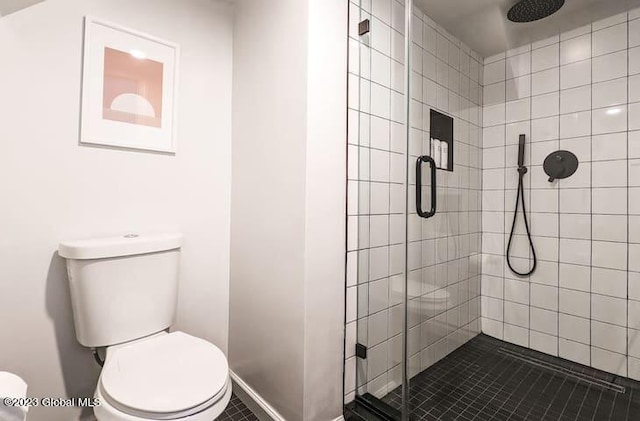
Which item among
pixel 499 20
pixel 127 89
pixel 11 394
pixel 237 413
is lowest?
pixel 237 413

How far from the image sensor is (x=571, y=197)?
1612 mm

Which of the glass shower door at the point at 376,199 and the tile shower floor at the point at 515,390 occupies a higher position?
the glass shower door at the point at 376,199

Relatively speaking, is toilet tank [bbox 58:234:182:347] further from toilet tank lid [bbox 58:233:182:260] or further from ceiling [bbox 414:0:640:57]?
ceiling [bbox 414:0:640:57]

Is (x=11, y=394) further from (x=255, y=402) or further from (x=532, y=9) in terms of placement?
(x=532, y=9)

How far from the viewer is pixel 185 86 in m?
1.54

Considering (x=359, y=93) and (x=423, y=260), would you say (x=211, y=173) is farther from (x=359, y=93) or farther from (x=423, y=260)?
(x=423, y=260)

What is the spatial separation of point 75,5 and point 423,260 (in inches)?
71.3

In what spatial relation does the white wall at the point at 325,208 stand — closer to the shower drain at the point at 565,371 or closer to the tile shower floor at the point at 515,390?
the tile shower floor at the point at 515,390

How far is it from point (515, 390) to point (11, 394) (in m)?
1.81

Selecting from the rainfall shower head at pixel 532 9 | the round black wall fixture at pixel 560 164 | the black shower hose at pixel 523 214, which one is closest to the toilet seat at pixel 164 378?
the black shower hose at pixel 523 214

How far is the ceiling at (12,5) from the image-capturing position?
1.08 metres

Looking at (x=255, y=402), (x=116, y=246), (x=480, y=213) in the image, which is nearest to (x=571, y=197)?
(x=480, y=213)

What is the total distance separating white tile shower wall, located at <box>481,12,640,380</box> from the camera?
4.69 ft

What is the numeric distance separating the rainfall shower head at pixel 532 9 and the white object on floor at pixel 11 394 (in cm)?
227
